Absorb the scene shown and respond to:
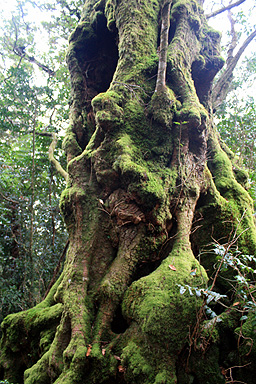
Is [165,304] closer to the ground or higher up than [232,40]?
closer to the ground

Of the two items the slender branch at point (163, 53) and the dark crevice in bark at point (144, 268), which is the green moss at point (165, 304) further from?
the slender branch at point (163, 53)

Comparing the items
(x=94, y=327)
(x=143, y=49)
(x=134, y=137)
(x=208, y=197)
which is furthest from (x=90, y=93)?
(x=94, y=327)

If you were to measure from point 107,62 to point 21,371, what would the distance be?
18.9 ft

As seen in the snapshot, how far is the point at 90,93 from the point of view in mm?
5219

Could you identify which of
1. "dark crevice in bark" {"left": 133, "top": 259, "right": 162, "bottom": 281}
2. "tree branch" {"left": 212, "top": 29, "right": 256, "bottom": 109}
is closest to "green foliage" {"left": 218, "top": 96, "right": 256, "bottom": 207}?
"tree branch" {"left": 212, "top": 29, "right": 256, "bottom": 109}

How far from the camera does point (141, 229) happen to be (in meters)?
3.08

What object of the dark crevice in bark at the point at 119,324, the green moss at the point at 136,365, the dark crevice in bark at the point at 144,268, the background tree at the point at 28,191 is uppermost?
the background tree at the point at 28,191

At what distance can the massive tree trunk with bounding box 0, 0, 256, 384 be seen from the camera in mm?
2381

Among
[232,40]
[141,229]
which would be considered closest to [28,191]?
[141,229]

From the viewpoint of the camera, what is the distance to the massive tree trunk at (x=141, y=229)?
238 centimetres

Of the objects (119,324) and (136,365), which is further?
(119,324)

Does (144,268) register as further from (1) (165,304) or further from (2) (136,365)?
(2) (136,365)

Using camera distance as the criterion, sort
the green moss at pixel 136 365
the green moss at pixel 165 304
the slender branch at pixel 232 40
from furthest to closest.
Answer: the slender branch at pixel 232 40 → the green moss at pixel 165 304 → the green moss at pixel 136 365

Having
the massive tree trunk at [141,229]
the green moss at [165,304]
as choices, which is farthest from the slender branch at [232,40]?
the green moss at [165,304]
